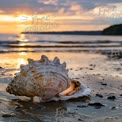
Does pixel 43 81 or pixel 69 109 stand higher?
pixel 43 81

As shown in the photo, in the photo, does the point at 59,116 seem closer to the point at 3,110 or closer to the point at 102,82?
the point at 3,110

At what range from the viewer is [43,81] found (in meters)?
6.48

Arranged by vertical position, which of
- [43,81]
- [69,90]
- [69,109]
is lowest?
[69,109]

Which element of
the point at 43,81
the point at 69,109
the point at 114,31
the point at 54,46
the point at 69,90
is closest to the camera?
the point at 69,109

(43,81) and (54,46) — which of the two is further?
(54,46)

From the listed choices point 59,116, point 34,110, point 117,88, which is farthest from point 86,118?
point 117,88

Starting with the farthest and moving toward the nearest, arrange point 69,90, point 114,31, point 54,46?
point 114,31
point 54,46
point 69,90

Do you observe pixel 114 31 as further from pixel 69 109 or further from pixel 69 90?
pixel 69 109

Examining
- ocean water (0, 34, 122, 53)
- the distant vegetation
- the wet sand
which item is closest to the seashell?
the wet sand

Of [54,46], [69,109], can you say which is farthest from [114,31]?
[69,109]

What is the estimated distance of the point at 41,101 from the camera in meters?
6.63

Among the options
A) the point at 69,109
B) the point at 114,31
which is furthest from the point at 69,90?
the point at 114,31

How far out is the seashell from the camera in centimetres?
648

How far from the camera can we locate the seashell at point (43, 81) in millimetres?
6484
